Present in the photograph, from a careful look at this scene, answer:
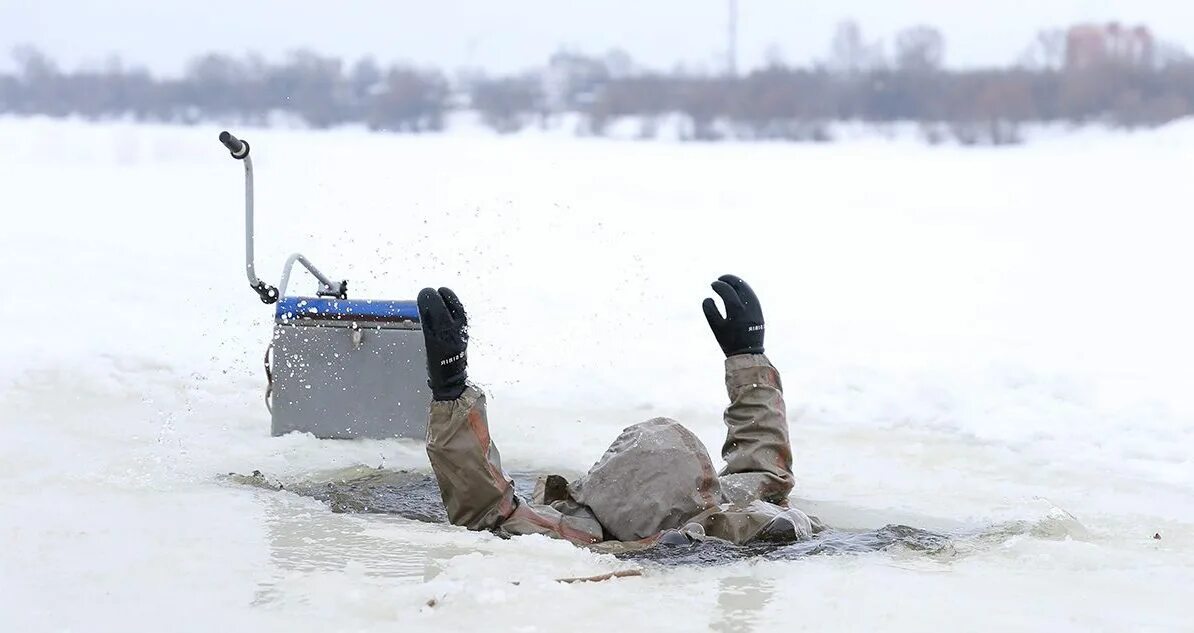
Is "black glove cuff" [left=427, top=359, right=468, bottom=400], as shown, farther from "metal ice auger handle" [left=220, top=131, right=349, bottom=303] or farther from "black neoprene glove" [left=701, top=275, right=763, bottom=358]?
"metal ice auger handle" [left=220, top=131, right=349, bottom=303]

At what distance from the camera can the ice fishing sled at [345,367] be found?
5.70m

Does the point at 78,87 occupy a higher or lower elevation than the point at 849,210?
higher

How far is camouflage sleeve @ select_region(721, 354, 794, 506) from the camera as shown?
188 inches

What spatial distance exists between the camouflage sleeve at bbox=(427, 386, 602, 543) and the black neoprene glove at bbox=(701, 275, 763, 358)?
100 centimetres

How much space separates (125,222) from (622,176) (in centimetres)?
815

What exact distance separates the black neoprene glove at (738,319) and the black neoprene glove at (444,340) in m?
1.07

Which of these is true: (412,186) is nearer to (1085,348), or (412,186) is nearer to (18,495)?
(1085,348)

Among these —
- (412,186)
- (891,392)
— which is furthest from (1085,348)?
(412,186)

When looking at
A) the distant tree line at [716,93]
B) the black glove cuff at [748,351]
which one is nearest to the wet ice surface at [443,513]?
the black glove cuff at [748,351]

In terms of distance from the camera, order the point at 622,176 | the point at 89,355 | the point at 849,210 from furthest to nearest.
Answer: the point at 622,176, the point at 849,210, the point at 89,355

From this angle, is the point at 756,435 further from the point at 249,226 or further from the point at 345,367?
the point at 249,226

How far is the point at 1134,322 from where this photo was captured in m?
9.62

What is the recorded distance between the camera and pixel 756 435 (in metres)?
4.89

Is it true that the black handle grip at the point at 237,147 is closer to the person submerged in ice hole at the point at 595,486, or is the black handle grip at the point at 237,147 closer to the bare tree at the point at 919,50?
the person submerged in ice hole at the point at 595,486
